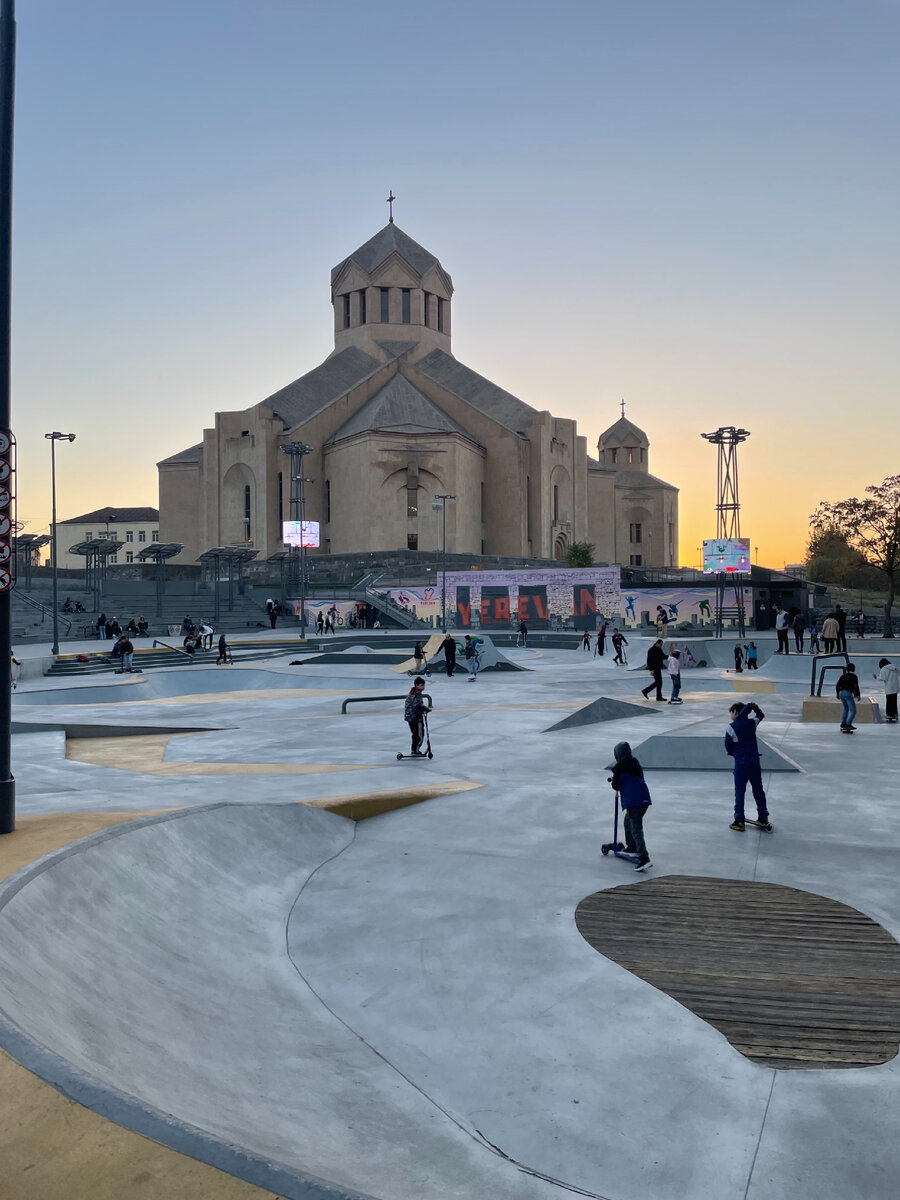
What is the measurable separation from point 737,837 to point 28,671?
23.0 meters

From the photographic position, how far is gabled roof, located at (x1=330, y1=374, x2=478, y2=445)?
210 ft

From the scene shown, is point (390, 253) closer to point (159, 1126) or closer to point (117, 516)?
point (117, 516)

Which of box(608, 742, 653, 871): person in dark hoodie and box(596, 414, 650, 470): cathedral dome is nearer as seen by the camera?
box(608, 742, 653, 871): person in dark hoodie

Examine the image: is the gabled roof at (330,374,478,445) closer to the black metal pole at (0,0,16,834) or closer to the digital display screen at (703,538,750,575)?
the digital display screen at (703,538,750,575)

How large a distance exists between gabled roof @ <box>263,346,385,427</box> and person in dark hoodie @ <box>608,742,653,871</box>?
61370 mm

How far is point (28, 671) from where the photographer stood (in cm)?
2588

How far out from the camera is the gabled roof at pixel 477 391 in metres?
70.5

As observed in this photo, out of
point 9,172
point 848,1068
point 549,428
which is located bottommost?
point 848,1068

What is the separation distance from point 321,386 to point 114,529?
170ft

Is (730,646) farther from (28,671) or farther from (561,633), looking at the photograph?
(28,671)

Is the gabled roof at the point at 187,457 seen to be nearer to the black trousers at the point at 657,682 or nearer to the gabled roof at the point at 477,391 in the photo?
the gabled roof at the point at 477,391

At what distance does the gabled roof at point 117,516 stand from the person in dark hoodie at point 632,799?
110344mm

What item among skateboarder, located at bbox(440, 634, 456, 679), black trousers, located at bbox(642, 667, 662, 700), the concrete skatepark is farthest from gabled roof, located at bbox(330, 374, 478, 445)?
the concrete skatepark

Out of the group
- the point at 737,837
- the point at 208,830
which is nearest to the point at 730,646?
the point at 737,837
